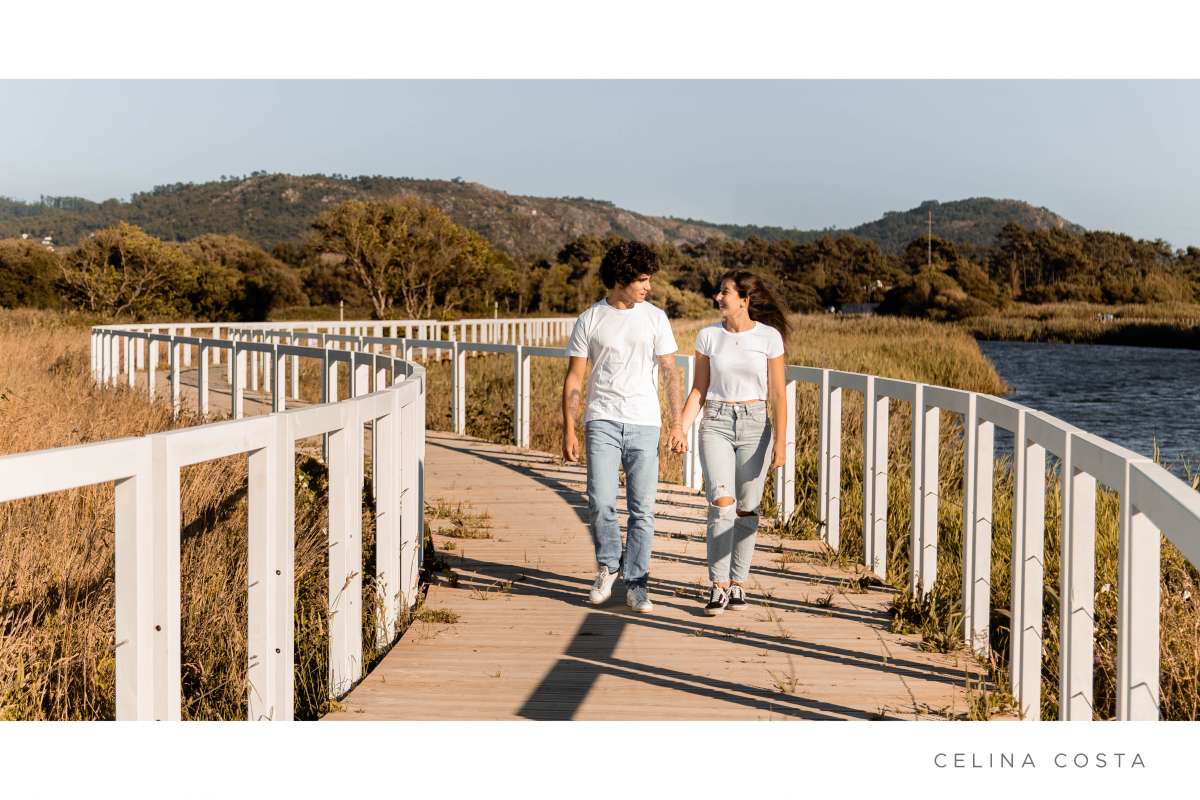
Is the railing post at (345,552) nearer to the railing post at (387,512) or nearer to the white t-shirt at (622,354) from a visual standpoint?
the railing post at (387,512)

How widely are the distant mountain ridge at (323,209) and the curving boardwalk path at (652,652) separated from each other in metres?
117

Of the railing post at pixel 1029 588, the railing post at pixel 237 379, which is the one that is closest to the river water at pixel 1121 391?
the railing post at pixel 1029 588

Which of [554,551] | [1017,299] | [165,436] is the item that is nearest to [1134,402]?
[554,551]

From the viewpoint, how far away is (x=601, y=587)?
6797 millimetres

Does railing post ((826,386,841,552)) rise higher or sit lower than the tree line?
lower

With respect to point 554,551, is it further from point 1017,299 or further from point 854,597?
point 1017,299

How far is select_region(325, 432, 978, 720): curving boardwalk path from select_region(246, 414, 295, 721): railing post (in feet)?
2.01

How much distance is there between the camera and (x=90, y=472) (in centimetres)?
288

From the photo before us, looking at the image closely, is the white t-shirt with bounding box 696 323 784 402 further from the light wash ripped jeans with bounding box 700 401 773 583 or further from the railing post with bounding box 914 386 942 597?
the railing post with bounding box 914 386 942 597

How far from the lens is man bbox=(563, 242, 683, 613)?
6.68 metres

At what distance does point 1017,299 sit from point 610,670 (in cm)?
10478

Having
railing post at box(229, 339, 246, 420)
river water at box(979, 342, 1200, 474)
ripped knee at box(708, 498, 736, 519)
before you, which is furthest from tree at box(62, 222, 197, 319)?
ripped knee at box(708, 498, 736, 519)

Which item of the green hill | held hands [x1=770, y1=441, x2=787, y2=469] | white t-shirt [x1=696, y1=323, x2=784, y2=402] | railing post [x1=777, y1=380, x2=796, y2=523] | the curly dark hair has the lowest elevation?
railing post [x1=777, y1=380, x2=796, y2=523]

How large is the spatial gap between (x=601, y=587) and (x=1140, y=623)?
3782mm
